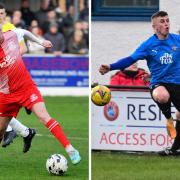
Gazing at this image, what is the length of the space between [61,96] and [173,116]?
10.1 meters

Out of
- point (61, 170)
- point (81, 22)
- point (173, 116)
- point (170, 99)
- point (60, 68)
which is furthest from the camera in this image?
point (81, 22)

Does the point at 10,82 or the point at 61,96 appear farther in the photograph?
the point at 61,96

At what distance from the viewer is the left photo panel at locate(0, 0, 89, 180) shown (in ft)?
33.0

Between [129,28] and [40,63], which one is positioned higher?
[129,28]

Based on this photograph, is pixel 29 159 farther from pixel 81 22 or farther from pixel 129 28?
pixel 81 22

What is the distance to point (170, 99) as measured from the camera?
11344 millimetres

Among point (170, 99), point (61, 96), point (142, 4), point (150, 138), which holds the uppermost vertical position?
point (142, 4)

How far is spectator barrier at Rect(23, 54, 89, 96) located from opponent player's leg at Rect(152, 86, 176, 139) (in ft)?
36.4

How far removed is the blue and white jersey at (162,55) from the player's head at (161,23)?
0.35 ft

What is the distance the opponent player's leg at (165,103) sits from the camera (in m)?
11.1

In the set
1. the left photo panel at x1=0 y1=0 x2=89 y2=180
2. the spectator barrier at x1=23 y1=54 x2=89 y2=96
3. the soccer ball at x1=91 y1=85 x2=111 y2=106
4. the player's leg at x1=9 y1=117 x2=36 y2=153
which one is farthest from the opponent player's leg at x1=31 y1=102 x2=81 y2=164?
the spectator barrier at x1=23 y1=54 x2=89 y2=96

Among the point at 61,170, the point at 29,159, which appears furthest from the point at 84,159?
the point at 61,170

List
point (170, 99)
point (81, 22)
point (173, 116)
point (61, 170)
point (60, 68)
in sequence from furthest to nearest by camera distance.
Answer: point (81, 22), point (60, 68), point (173, 116), point (170, 99), point (61, 170)

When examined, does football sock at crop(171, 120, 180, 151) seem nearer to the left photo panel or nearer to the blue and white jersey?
the blue and white jersey
